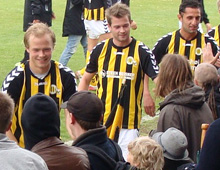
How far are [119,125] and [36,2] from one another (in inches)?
185

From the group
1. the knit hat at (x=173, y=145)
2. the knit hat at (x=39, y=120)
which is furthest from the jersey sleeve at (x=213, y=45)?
the knit hat at (x=39, y=120)

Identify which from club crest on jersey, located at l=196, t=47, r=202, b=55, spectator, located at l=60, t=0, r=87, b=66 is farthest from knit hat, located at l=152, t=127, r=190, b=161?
spectator, located at l=60, t=0, r=87, b=66

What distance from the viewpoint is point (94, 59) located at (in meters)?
7.39

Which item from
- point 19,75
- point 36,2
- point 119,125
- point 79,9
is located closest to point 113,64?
point 119,125

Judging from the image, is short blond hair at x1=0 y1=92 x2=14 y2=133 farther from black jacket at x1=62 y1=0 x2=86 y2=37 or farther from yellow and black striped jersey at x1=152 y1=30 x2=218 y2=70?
black jacket at x1=62 y1=0 x2=86 y2=37

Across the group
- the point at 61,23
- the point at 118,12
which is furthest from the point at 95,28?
the point at 61,23

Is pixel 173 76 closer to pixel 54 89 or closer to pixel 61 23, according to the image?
pixel 54 89

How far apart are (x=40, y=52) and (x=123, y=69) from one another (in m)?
1.28

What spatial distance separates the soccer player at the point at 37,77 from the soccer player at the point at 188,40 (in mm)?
1822

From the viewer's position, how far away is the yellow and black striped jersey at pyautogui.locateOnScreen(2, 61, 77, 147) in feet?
21.1

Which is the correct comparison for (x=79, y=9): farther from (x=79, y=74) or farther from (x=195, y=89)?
(x=195, y=89)

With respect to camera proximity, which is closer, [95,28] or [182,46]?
[182,46]

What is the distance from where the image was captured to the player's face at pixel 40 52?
250 inches

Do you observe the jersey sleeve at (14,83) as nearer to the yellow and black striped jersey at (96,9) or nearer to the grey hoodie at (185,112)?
the grey hoodie at (185,112)
